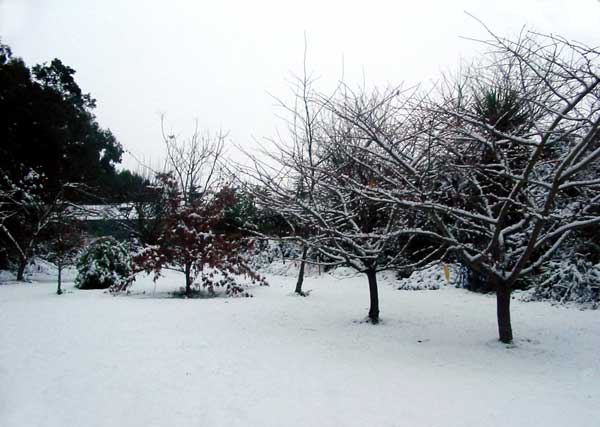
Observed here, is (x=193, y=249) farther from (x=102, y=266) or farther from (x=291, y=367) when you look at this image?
(x=291, y=367)

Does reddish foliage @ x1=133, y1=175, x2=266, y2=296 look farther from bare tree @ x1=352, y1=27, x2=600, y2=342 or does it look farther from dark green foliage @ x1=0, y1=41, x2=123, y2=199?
dark green foliage @ x1=0, y1=41, x2=123, y2=199

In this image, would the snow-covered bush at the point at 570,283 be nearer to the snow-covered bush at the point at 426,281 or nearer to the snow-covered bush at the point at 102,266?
the snow-covered bush at the point at 426,281

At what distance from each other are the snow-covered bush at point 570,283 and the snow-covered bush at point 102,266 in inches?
353

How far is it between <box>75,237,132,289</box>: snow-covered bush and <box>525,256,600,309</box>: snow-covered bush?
896 centimetres

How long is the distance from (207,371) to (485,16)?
4.51 meters

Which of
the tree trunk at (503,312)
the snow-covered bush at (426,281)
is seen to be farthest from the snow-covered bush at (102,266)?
the tree trunk at (503,312)

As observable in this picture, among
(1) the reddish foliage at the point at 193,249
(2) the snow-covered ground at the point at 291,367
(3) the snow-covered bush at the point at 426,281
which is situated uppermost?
(1) the reddish foliage at the point at 193,249

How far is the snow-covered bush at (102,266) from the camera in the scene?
1007 centimetres

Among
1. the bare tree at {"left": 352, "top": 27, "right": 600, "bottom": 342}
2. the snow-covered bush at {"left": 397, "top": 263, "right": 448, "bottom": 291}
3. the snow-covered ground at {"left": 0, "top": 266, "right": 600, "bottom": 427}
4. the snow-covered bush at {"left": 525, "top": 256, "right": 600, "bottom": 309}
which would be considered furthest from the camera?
the snow-covered bush at {"left": 397, "top": 263, "right": 448, "bottom": 291}

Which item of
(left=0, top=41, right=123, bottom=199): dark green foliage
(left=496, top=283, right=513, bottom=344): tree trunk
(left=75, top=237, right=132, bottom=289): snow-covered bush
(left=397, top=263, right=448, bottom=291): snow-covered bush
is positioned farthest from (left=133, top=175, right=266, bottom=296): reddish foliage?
(left=0, top=41, right=123, bottom=199): dark green foliage

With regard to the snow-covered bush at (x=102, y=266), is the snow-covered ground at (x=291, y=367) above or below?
below

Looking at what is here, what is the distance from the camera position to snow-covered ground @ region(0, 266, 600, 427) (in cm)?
294

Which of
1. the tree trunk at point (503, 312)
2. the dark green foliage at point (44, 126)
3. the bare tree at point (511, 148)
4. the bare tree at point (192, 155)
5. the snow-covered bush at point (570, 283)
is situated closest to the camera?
the bare tree at point (511, 148)

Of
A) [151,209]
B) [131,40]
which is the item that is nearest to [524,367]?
[131,40]
